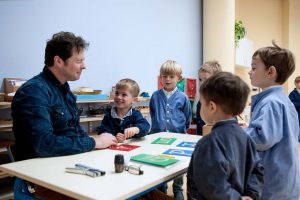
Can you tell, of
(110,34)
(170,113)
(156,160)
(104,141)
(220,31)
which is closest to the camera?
(156,160)

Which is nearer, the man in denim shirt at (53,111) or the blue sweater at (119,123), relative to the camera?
the man in denim shirt at (53,111)

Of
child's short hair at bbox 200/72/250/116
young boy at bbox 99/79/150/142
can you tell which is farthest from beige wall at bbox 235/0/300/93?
child's short hair at bbox 200/72/250/116

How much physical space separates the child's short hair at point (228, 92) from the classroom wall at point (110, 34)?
2.16m

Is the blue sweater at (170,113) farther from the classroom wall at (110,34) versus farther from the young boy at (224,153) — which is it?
the young boy at (224,153)

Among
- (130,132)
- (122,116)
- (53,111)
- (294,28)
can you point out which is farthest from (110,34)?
(294,28)

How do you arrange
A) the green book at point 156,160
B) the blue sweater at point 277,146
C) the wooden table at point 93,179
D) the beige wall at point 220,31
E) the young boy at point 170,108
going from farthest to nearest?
1. the beige wall at point 220,31
2. the young boy at point 170,108
3. the blue sweater at point 277,146
4. the green book at point 156,160
5. the wooden table at point 93,179

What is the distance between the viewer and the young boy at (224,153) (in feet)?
3.49

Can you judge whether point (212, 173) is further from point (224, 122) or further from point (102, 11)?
point (102, 11)

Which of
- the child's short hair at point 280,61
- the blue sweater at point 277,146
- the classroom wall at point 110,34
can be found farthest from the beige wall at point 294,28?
the blue sweater at point 277,146

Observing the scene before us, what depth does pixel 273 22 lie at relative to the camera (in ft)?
24.0

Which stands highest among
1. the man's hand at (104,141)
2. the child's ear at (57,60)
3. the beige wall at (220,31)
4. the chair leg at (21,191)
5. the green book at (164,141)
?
the beige wall at (220,31)

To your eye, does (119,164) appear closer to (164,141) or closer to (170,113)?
(164,141)

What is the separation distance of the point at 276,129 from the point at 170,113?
1.44m

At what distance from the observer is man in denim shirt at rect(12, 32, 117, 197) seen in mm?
1520
